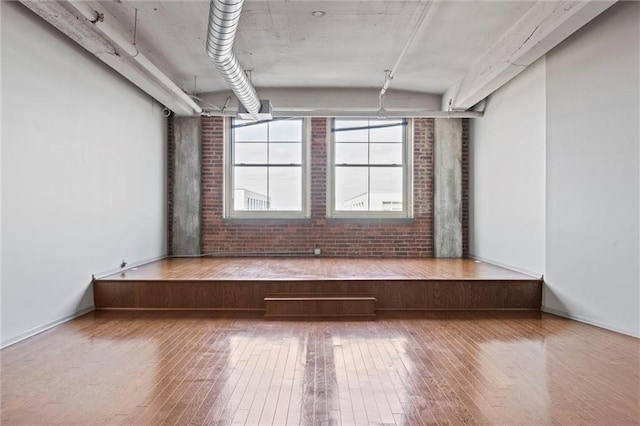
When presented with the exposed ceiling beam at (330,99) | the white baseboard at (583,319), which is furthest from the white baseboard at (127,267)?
the white baseboard at (583,319)

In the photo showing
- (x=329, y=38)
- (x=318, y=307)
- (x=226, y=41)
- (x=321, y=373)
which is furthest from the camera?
(x=329, y=38)

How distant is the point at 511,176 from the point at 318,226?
3.22 meters

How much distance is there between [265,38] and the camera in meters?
Result: 5.25

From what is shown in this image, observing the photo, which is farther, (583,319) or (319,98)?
(319,98)

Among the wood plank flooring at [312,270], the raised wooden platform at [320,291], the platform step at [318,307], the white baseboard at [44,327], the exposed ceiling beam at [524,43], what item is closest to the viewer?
the white baseboard at [44,327]

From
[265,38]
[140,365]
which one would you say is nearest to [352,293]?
[140,365]

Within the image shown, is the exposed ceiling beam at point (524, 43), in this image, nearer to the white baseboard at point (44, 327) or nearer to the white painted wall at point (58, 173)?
the white painted wall at point (58, 173)

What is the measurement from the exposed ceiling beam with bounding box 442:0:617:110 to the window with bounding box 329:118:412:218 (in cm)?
147

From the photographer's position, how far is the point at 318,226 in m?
7.75

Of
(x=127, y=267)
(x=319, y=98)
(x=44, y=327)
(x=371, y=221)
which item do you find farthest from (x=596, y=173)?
(x=127, y=267)

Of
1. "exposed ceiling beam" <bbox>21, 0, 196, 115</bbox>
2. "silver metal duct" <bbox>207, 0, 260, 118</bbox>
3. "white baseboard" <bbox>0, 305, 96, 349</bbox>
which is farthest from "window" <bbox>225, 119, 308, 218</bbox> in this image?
"white baseboard" <bbox>0, 305, 96, 349</bbox>

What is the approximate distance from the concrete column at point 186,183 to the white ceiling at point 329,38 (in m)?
0.80

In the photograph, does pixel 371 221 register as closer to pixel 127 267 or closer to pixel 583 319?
pixel 583 319

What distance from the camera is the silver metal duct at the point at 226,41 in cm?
335
